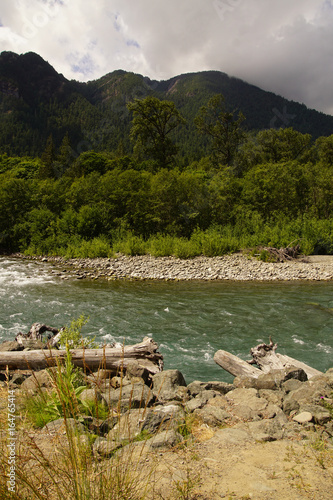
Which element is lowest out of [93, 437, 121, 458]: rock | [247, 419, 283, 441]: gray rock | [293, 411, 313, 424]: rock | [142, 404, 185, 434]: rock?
[293, 411, 313, 424]: rock

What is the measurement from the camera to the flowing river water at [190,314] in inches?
279

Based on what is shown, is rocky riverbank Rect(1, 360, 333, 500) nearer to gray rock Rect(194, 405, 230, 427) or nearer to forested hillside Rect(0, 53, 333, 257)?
gray rock Rect(194, 405, 230, 427)

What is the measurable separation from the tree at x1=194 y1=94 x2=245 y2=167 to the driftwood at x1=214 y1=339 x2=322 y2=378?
3065cm

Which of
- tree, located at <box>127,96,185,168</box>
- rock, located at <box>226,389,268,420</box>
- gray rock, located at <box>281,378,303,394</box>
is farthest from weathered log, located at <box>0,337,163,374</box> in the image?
tree, located at <box>127,96,185,168</box>

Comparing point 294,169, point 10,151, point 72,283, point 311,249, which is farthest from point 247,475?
point 10,151

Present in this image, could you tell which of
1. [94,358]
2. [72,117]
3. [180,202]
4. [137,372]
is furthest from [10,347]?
[72,117]

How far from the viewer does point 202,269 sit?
52.4 ft

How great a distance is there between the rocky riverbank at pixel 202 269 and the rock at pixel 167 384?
9.87 m

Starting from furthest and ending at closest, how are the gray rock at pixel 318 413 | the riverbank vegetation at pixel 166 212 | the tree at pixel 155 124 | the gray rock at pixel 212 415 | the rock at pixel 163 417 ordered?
the tree at pixel 155 124
the riverbank vegetation at pixel 166 212
the gray rock at pixel 212 415
the gray rock at pixel 318 413
the rock at pixel 163 417

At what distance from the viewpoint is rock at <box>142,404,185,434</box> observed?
3.35m

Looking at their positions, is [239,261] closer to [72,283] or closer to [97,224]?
[72,283]

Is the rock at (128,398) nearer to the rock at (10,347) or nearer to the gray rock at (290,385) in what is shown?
the gray rock at (290,385)

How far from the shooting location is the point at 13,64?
632ft

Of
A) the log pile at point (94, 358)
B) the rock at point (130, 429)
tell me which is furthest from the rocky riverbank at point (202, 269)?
the rock at point (130, 429)
